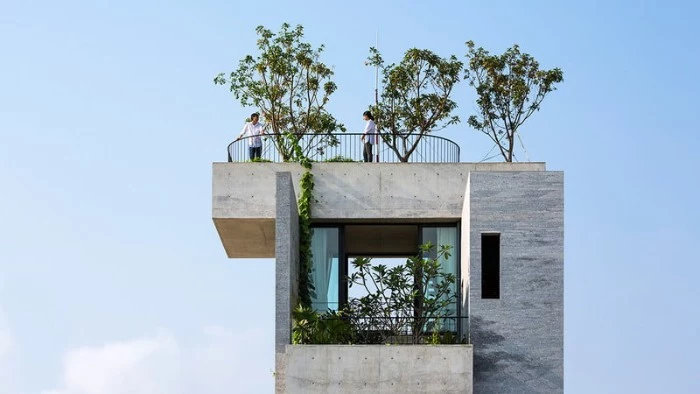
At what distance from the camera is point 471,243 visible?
32531mm

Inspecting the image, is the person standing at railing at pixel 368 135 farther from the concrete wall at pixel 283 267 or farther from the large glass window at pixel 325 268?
the concrete wall at pixel 283 267

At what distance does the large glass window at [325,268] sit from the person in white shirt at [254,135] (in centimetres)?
192

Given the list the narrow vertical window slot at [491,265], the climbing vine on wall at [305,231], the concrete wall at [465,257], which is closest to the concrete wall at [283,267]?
the climbing vine on wall at [305,231]

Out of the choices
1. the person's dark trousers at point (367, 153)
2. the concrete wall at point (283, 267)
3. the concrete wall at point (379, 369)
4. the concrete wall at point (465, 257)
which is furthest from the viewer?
the person's dark trousers at point (367, 153)

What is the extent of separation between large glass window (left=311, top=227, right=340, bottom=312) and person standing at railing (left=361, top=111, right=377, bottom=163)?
1.56 meters

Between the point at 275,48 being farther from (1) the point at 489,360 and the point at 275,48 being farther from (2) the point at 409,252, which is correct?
(1) the point at 489,360

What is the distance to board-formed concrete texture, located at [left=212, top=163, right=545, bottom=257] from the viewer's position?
112 feet

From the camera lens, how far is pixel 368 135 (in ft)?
117

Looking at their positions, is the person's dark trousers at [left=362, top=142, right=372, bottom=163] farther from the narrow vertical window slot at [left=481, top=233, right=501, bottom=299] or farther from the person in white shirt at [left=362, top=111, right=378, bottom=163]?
the narrow vertical window slot at [left=481, top=233, right=501, bottom=299]

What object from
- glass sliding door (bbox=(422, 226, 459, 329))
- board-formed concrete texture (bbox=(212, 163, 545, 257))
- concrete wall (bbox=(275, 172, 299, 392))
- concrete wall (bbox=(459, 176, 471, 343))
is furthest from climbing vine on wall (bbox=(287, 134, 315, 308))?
concrete wall (bbox=(459, 176, 471, 343))

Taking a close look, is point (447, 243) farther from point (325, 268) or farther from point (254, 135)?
point (254, 135)

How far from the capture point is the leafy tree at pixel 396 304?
3269 cm

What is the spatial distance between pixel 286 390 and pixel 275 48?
30.5ft

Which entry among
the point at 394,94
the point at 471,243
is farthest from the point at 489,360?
the point at 394,94
